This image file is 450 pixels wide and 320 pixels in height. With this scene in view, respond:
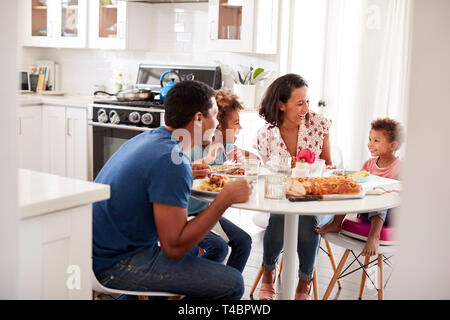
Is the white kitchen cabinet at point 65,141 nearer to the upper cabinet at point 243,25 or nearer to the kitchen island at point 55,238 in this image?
the upper cabinet at point 243,25

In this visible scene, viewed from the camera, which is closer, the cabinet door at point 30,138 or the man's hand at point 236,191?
the man's hand at point 236,191

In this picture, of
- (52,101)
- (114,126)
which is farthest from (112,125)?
(52,101)

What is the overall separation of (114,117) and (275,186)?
2.58 meters

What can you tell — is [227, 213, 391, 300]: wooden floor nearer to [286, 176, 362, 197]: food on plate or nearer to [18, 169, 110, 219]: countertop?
[286, 176, 362, 197]: food on plate

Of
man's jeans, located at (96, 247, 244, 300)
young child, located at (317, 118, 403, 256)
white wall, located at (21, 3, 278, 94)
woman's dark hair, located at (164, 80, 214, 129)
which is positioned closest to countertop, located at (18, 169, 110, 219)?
man's jeans, located at (96, 247, 244, 300)

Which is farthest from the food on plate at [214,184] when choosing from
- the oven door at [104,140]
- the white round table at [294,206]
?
the oven door at [104,140]

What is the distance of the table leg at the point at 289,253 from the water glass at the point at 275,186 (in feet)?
1.07

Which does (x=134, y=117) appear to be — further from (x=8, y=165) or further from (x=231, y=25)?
(x=8, y=165)

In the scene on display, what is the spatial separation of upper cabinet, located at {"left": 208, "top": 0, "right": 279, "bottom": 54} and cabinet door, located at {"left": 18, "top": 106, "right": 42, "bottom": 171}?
1.77 meters

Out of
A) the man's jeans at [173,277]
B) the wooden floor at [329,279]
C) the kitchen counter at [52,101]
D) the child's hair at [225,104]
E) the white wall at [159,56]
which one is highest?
the white wall at [159,56]

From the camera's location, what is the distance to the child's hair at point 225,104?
9.02ft
